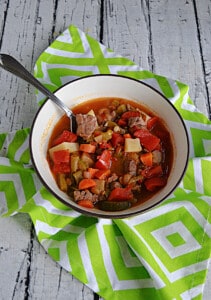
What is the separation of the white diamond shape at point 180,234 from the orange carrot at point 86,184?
0.31m

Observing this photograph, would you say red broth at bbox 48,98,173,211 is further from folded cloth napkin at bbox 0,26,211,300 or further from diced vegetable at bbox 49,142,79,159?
folded cloth napkin at bbox 0,26,211,300

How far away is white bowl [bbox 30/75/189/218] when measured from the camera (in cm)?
174

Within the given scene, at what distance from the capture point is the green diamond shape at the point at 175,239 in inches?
72.4

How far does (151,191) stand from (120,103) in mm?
436

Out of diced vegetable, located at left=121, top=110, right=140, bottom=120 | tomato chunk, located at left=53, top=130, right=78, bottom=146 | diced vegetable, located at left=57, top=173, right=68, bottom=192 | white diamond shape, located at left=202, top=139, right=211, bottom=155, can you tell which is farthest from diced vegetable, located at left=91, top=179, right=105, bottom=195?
white diamond shape, located at left=202, top=139, right=211, bottom=155

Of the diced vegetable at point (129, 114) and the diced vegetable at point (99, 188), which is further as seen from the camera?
the diced vegetable at point (129, 114)

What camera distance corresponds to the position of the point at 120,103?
80.9 inches

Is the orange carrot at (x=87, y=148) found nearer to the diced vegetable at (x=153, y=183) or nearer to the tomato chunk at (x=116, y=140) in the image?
the tomato chunk at (x=116, y=140)

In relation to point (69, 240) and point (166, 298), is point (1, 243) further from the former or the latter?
point (166, 298)

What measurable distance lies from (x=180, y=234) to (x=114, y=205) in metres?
0.30

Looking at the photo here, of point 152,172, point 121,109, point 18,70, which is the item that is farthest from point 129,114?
point 18,70

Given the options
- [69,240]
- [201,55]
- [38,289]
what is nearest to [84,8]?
[201,55]

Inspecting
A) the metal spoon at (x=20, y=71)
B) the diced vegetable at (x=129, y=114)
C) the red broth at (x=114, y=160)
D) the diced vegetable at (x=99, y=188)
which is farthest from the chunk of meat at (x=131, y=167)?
the metal spoon at (x=20, y=71)

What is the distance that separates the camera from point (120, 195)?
1798 mm
